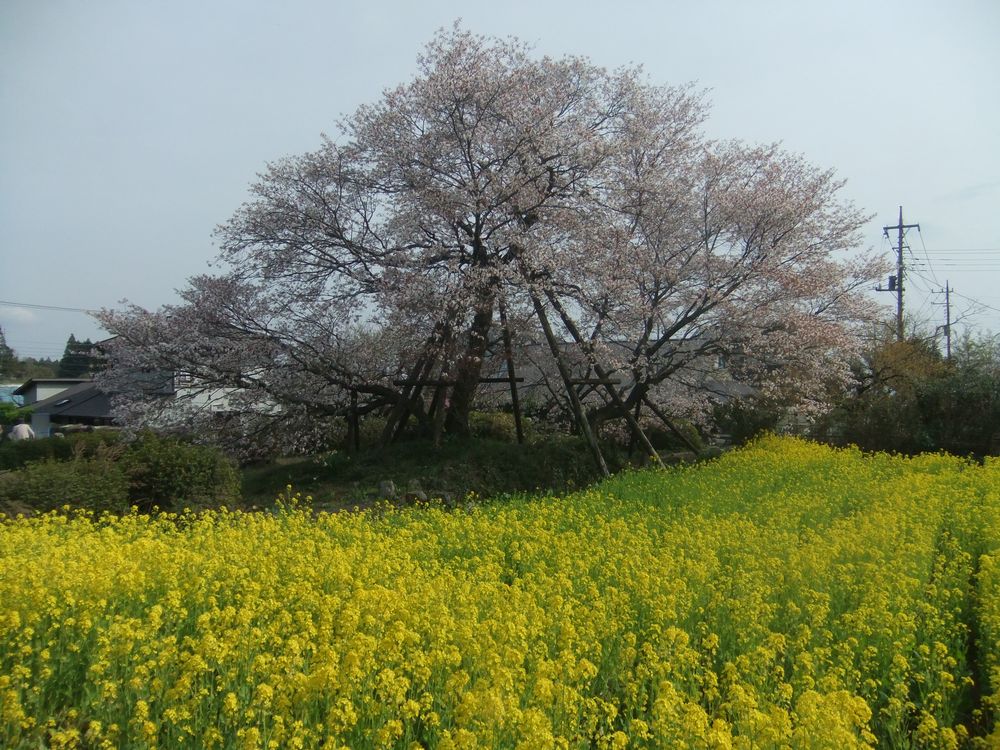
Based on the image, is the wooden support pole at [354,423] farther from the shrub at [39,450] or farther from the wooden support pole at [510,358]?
the shrub at [39,450]

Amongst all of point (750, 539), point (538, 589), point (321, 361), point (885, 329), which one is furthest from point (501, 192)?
point (885, 329)

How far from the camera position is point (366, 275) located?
13.0m

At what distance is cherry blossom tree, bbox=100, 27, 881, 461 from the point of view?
12.3m

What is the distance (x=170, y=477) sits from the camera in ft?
29.3

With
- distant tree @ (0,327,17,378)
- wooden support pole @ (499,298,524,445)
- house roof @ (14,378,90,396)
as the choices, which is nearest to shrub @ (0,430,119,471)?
wooden support pole @ (499,298,524,445)

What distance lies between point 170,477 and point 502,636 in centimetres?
633

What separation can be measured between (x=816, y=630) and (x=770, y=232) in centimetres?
1120

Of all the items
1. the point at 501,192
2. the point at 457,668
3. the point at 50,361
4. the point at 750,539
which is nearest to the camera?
the point at 457,668

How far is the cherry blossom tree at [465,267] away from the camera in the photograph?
40.3 feet

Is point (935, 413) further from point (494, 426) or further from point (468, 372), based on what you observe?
point (468, 372)

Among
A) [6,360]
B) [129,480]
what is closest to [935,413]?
[129,480]

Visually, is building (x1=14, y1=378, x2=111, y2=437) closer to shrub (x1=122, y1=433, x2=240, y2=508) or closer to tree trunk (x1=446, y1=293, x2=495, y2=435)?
tree trunk (x1=446, y1=293, x2=495, y2=435)

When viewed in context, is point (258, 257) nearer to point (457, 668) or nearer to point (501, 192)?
point (501, 192)

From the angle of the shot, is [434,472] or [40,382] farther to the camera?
[40,382]
